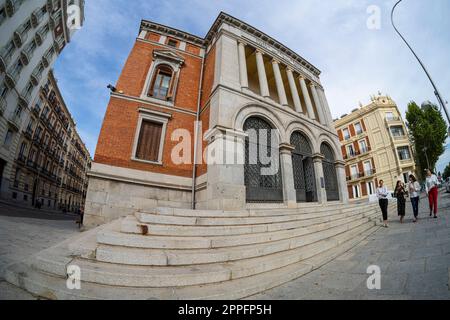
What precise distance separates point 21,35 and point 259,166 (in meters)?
25.8

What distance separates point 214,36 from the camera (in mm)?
11516

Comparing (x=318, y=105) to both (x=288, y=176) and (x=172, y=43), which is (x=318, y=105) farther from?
(x=172, y=43)

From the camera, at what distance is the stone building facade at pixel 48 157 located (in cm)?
2052

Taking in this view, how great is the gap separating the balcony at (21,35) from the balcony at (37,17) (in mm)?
566

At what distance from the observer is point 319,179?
1037cm

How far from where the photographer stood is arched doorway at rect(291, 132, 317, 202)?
9883 mm

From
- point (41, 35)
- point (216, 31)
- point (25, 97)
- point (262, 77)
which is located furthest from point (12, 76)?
point (262, 77)

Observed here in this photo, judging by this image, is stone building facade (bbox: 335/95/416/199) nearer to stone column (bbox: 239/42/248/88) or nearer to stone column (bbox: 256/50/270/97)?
stone column (bbox: 256/50/270/97)

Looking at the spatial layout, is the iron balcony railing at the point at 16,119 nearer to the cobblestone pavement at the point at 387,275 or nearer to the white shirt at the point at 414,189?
the cobblestone pavement at the point at 387,275

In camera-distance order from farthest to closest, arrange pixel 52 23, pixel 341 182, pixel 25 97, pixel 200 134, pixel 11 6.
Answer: pixel 52 23, pixel 25 97, pixel 11 6, pixel 341 182, pixel 200 134

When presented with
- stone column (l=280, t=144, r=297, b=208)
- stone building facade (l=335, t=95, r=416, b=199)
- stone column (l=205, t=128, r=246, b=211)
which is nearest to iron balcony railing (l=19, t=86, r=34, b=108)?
stone column (l=205, t=128, r=246, b=211)

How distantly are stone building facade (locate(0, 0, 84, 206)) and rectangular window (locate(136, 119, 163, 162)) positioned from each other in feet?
58.7

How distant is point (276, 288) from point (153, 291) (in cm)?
165

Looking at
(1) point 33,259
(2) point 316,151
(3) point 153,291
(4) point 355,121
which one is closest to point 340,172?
(2) point 316,151
